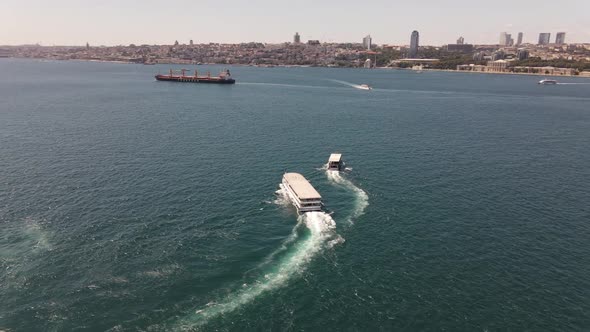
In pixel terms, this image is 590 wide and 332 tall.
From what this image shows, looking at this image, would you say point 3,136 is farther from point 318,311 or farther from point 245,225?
point 318,311

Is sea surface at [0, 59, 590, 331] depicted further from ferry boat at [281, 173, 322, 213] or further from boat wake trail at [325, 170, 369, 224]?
ferry boat at [281, 173, 322, 213]

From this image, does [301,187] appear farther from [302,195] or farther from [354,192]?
[354,192]

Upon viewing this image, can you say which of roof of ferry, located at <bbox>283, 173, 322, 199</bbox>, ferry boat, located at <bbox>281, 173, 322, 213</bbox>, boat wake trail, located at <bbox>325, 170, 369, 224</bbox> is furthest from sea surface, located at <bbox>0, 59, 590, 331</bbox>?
roof of ferry, located at <bbox>283, 173, 322, 199</bbox>

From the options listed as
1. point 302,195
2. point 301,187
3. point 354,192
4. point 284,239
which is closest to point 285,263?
point 284,239

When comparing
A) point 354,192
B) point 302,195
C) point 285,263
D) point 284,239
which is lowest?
point 285,263

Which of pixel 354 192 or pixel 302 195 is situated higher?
pixel 302 195

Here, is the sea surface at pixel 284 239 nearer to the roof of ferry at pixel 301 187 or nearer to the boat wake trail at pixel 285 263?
the boat wake trail at pixel 285 263

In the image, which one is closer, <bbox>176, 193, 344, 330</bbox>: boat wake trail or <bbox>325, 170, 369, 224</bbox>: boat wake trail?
<bbox>176, 193, 344, 330</bbox>: boat wake trail
